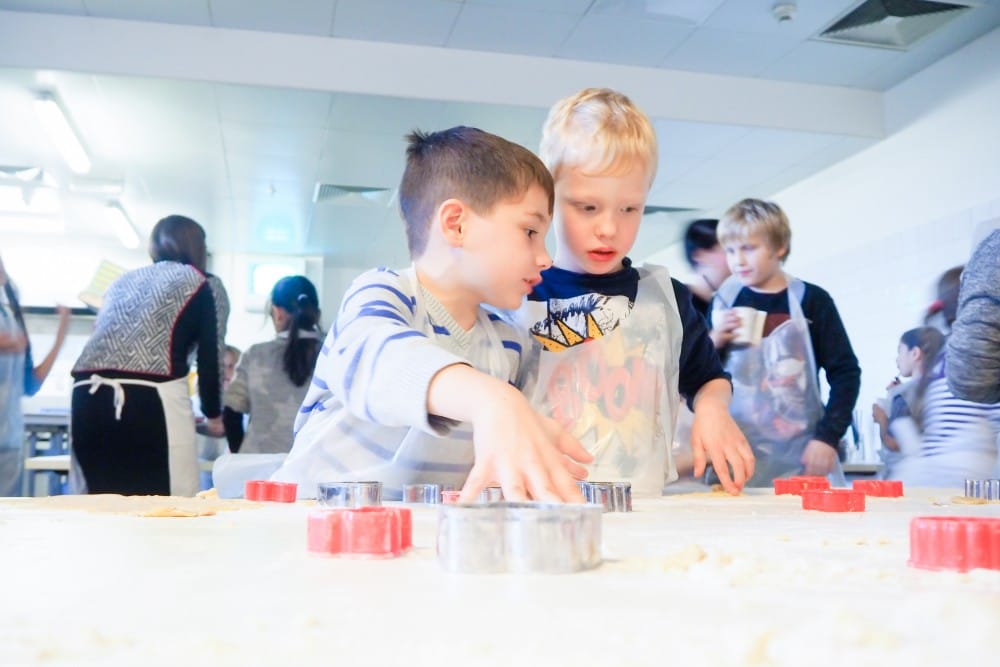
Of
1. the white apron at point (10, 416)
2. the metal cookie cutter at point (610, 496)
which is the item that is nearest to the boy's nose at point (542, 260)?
the metal cookie cutter at point (610, 496)

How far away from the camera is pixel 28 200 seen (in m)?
6.09

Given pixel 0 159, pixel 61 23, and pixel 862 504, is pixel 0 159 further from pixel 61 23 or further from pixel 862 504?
pixel 862 504

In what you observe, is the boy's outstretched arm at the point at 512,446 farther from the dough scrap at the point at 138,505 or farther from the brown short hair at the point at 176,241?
the brown short hair at the point at 176,241

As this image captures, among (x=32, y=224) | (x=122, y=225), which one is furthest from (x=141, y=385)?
(x=32, y=224)

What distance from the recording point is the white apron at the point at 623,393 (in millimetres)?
1220

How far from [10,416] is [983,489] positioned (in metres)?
2.04

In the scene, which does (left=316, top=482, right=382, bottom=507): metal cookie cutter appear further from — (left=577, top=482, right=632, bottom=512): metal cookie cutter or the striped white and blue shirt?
(left=577, top=482, right=632, bottom=512): metal cookie cutter

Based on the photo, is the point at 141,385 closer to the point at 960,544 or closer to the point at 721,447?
the point at 721,447

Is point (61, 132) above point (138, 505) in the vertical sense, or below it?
above

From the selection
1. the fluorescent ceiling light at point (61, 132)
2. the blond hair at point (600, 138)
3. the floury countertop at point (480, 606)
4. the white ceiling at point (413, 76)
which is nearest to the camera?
the floury countertop at point (480, 606)

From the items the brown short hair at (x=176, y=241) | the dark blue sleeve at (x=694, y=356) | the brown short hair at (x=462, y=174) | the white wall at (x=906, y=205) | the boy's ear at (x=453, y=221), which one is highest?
the white wall at (x=906, y=205)

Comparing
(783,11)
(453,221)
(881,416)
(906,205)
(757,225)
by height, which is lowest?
(881,416)

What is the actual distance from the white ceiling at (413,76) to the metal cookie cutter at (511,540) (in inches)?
129

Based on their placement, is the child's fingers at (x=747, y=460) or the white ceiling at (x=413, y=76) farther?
the white ceiling at (x=413, y=76)
